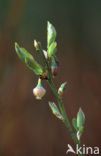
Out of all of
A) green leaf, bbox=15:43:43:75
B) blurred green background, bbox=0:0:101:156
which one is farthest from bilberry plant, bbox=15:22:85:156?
blurred green background, bbox=0:0:101:156

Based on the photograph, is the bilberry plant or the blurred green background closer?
the bilberry plant

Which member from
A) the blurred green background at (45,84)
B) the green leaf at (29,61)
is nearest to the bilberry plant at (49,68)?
the green leaf at (29,61)

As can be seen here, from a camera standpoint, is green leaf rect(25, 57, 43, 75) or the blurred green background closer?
green leaf rect(25, 57, 43, 75)

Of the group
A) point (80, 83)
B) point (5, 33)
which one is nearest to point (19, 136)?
point (80, 83)

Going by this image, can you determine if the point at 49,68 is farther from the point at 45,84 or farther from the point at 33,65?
the point at 45,84

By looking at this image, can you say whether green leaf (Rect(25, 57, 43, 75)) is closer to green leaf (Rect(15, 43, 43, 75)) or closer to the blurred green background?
green leaf (Rect(15, 43, 43, 75))

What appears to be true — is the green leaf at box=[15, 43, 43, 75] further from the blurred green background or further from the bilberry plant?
the blurred green background

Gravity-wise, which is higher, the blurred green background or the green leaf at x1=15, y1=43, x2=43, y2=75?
the blurred green background

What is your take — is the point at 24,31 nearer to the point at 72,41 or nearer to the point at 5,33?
the point at 5,33

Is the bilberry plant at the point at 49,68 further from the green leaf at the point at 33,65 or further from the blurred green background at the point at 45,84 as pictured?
the blurred green background at the point at 45,84
